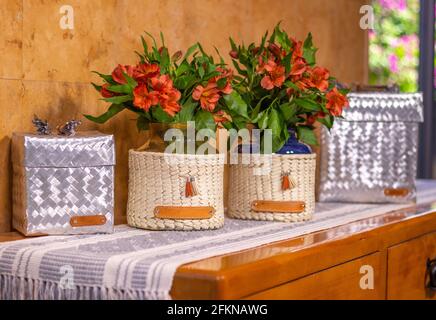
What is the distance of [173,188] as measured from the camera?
158 centimetres

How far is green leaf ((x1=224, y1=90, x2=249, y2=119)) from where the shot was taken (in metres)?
1.70

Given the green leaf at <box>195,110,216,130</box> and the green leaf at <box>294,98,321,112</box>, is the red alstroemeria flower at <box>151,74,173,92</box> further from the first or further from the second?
the green leaf at <box>294,98,321,112</box>

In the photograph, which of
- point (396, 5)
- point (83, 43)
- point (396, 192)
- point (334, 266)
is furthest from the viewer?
point (396, 5)

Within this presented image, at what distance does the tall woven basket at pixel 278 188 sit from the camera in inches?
69.8

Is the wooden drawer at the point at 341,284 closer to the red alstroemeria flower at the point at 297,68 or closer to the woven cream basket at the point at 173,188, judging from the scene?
the woven cream basket at the point at 173,188

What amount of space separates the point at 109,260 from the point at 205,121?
1.41 ft

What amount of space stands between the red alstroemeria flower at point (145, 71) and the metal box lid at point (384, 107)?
784 mm

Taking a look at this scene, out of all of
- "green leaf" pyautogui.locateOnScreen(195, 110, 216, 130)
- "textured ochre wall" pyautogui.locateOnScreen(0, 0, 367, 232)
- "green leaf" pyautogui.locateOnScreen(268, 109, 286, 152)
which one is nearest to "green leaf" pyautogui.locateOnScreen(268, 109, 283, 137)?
"green leaf" pyautogui.locateOnScreen(268, 109, 286, 152)

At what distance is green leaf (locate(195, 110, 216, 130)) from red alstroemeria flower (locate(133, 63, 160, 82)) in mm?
125

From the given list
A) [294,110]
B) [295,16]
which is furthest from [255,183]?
[295,16]

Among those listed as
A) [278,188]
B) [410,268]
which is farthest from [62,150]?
[410,268]

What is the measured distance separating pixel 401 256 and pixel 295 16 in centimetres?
93

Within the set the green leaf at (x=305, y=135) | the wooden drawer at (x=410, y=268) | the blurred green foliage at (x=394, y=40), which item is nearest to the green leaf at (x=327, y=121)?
the green leaf at (x=305, y=135)

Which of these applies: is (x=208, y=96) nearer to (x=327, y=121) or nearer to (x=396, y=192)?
(x=327, y=121)
